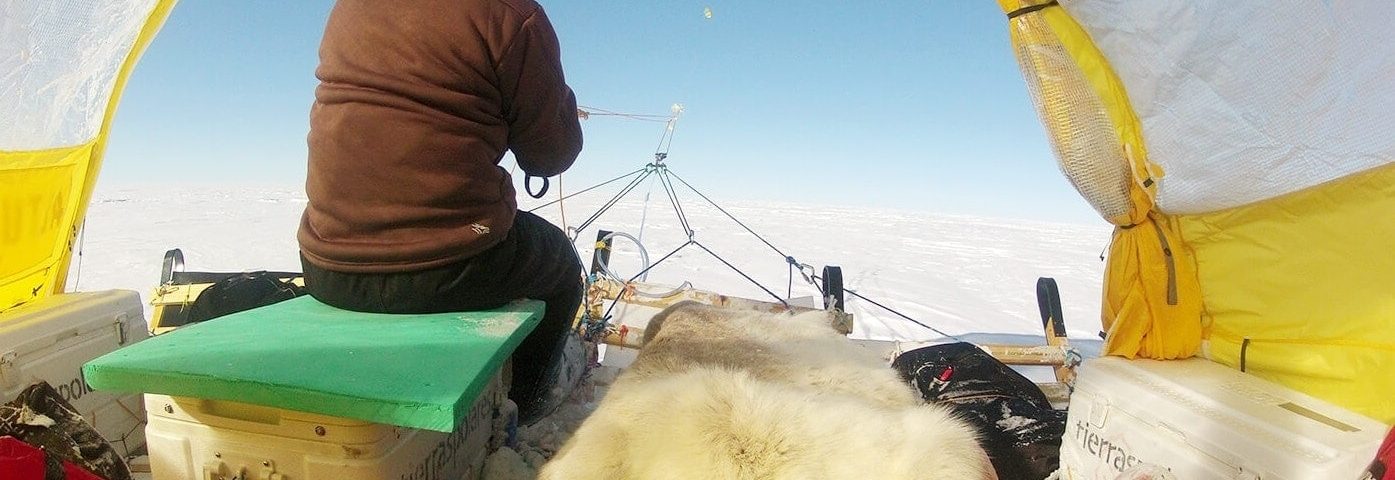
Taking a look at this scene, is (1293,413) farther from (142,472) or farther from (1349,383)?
(142,472)

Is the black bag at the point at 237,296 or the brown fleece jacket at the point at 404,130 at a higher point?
the brown fleece jacket at the point at 404,130

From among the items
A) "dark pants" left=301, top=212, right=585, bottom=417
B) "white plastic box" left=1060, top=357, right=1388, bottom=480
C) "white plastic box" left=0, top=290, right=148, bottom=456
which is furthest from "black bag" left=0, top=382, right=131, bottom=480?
"white plastic box" left=1060, top=357, right=1388, bottom=480

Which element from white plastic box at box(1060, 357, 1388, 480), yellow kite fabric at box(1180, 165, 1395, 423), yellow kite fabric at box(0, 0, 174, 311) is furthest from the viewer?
yellow kite fabric at box(0, 0, 174, 311)

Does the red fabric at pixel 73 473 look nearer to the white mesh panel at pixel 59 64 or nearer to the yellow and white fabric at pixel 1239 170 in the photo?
the white mesh panel at pixel 59 64

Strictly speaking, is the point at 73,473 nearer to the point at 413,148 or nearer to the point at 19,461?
the point at 19,461

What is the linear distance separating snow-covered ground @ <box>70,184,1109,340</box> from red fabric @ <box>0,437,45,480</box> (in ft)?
11.1

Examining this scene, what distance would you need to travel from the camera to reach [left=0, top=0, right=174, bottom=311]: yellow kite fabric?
5.64 feet

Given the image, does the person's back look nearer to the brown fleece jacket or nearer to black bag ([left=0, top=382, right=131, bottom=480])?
the brown fleece jacket

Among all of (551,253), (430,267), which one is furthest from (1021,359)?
(430,267)

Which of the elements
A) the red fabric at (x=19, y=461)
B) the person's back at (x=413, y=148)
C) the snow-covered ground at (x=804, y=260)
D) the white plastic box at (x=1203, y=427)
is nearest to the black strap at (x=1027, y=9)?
the white plastic box at (x=1203, y=427)

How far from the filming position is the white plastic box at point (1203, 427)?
0.97 meters

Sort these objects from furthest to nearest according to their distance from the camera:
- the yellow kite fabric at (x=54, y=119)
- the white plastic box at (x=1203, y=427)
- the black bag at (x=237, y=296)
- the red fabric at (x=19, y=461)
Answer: the black bag at (x=237, y=296) < the yellow kite fabric at (x=54, y=119) < the white plastic box at (x=1203, y=427) < the red fabric at (x=19, y=461)

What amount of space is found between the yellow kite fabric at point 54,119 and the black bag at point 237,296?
0.63 metres

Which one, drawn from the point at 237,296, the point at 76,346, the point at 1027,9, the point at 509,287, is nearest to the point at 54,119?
the point at 76,346
